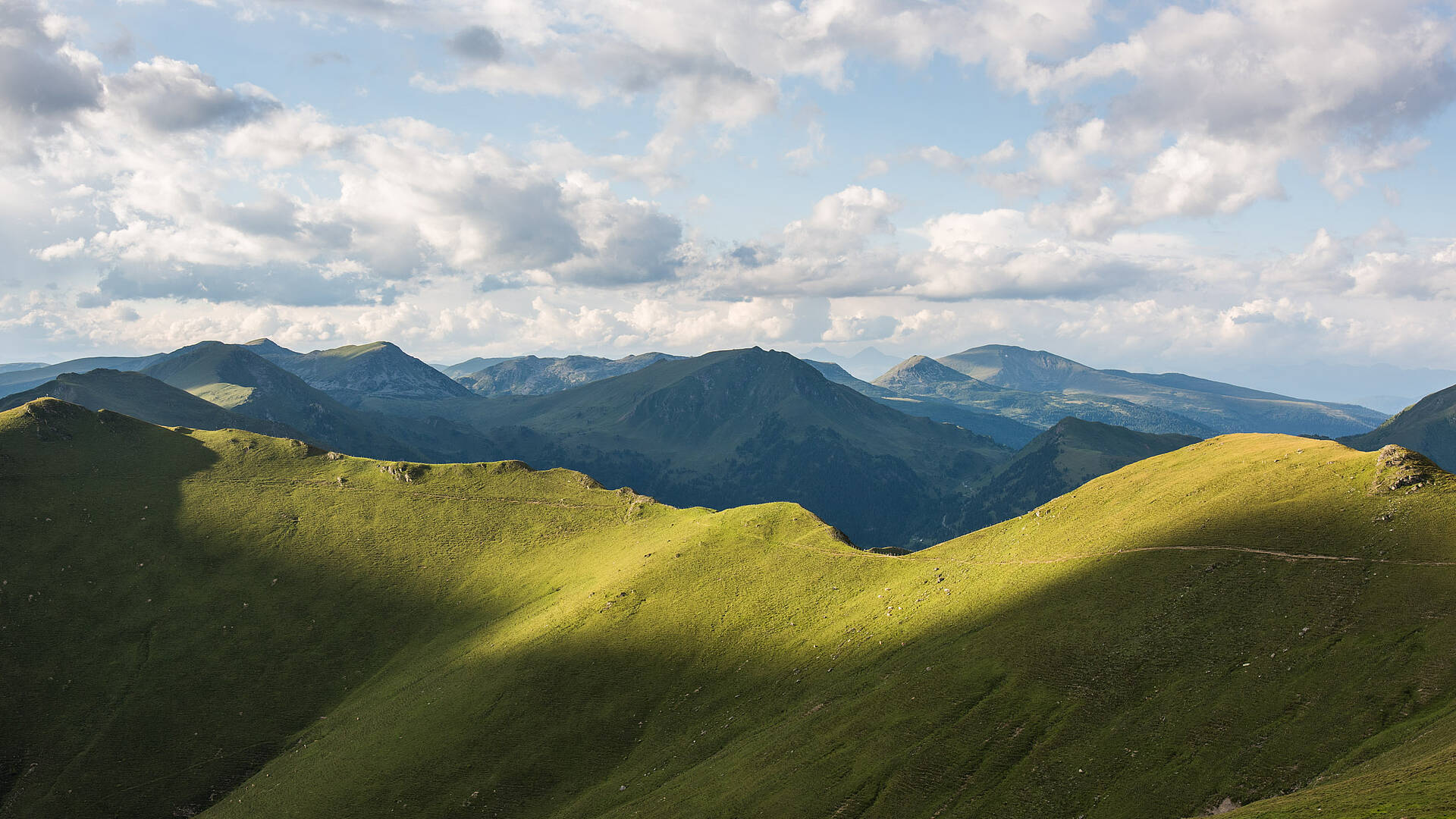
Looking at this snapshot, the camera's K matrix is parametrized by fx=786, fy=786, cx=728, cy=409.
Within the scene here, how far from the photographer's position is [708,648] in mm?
98062

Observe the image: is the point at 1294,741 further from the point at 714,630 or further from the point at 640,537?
the point at 640,537

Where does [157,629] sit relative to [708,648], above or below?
below

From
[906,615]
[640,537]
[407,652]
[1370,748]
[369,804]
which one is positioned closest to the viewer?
[1370,748]

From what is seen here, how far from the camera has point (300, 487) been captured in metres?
177

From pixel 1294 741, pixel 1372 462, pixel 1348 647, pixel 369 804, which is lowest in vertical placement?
pixel 369 804

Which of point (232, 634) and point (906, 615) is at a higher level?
point (906, 615)

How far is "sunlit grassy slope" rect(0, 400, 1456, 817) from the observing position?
58094mm

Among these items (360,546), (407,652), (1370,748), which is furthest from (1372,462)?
(360,546)

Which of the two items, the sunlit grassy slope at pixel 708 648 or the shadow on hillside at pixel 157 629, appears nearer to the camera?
the sunlit grassy slope at pixel 708 648

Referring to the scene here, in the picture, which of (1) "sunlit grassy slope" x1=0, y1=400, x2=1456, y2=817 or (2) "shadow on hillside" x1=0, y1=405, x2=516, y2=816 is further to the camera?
(2) "shadow on hillside" x1=0, y1=405, x2=516, y2=816

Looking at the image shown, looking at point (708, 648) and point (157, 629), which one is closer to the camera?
point (708, 648)

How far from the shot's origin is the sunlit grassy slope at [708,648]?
58.1 meters

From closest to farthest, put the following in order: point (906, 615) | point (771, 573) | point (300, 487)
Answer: point (906, 615)
point (771, 573)
point (300, 487)

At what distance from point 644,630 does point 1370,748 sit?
76.3 m
